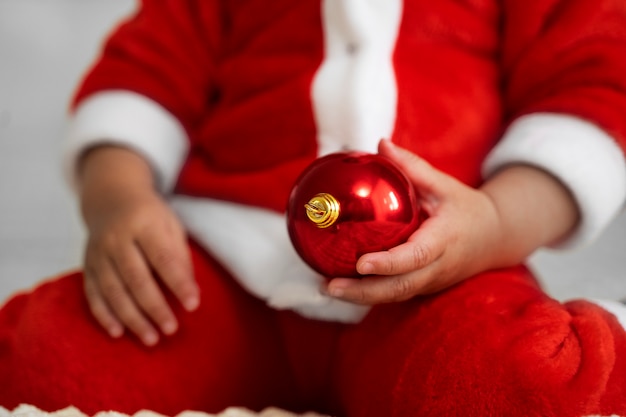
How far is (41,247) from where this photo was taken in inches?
34.8

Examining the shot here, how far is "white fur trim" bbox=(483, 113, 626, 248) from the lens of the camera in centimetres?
51

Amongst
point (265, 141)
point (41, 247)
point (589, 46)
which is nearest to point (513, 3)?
point (589, 46)

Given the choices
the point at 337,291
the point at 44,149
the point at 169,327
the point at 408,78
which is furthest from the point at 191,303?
the point at 44,149

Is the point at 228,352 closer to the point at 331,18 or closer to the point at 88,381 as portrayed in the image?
the point at 88,381

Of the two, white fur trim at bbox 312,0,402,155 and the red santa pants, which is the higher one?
white fur trim at bbox 312,0,402,155

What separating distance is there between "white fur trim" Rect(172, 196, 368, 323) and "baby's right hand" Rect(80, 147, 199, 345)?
0.10 ft

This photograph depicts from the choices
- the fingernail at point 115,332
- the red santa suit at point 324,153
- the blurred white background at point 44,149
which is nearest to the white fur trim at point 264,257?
the red santa suit at point 324,153

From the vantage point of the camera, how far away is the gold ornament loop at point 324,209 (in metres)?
0.39

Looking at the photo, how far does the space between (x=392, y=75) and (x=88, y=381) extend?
1.08ft

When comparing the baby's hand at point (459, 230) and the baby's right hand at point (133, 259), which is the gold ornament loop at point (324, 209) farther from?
the baby's right hand at point (133, 259)

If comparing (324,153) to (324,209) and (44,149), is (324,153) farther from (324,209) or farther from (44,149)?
(44,149)

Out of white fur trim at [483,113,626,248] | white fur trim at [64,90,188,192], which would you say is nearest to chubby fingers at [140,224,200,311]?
white fur trim at [64,90,188,192]

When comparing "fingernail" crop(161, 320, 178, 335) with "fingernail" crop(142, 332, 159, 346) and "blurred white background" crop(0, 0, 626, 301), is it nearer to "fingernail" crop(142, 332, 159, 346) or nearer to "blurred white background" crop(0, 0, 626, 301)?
"fingernail" crop(142, 332, 159, 346)

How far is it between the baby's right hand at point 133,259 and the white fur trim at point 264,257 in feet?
0.10
